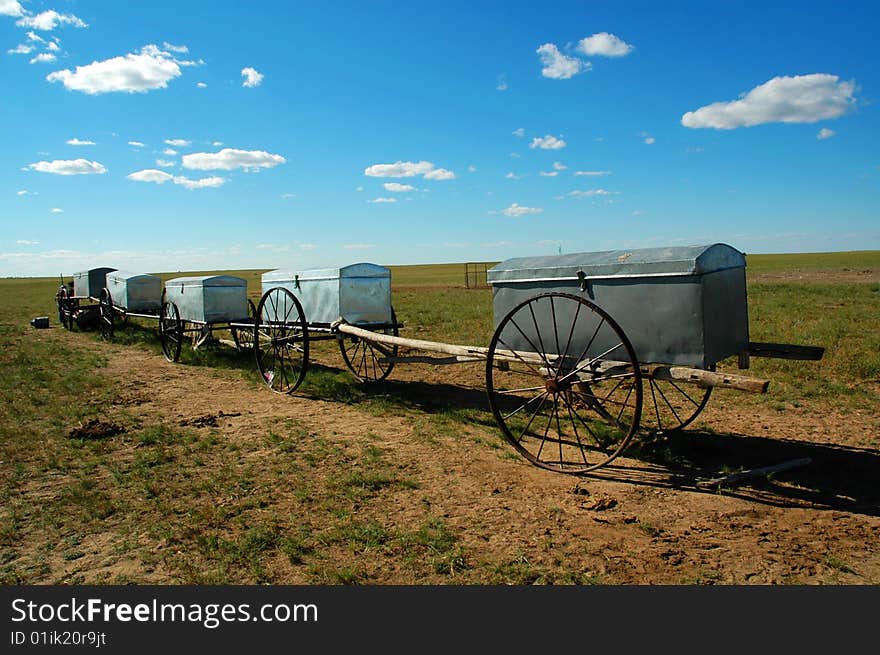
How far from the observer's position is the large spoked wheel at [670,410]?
24.0ft

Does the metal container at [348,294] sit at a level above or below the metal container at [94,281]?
below

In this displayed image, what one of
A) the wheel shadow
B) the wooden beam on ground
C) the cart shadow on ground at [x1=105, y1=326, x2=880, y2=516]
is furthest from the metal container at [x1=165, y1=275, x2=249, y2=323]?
the wooden beam on ground

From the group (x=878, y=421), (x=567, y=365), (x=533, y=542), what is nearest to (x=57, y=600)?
(x=533, y=542)

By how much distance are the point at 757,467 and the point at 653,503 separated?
167 centimetres

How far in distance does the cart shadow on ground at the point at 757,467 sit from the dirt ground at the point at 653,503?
0.8 inches

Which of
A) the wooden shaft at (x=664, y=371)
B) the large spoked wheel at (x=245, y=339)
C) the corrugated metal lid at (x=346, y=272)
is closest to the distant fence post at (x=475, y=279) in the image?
the large spoked wheel at (x=245, y=339)

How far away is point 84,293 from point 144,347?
6528mm

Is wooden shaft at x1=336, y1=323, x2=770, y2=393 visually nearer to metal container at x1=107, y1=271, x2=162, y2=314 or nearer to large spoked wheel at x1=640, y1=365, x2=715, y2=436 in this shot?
large spoked wheel at x1=640, y1=365, x2=715, y2=436

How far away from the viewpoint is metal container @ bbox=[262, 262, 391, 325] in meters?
9.77

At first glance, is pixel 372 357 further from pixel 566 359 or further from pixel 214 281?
pixel 566 359

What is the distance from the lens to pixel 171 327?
1417 centimetres

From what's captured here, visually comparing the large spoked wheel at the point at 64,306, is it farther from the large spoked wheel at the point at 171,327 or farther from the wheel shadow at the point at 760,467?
the wheel shadow at the point at 760,467

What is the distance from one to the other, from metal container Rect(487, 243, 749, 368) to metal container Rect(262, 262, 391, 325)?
14.2 feet

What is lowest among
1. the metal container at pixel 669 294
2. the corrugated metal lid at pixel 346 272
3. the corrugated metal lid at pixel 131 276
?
the metal container at pixel 669 294
